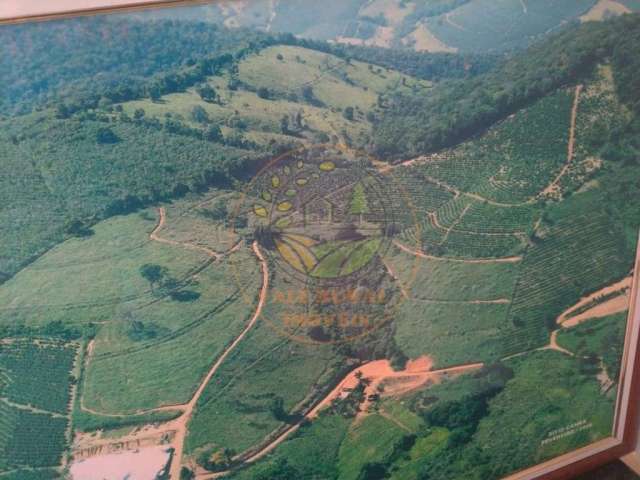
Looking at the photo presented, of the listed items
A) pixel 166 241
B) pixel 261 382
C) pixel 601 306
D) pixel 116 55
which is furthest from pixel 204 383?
pixel 601 306

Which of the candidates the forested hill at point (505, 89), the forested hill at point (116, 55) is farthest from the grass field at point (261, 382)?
the forested hill at point (116, 55)

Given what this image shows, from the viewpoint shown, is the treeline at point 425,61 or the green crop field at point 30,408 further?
the treeline at point 425,61

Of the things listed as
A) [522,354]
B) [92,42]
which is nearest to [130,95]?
[92,42]

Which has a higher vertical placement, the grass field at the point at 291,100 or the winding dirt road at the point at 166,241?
the grass field at the point at 291,100

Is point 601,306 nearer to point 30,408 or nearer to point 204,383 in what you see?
point 204,383

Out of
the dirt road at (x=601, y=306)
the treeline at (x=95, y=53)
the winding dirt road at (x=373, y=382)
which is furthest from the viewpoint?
the dirt road at (x=601, y=306)

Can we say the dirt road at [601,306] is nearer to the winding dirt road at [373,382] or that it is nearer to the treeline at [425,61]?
the winding dirt road at [373,382]

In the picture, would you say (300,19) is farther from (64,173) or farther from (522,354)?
(522,354)

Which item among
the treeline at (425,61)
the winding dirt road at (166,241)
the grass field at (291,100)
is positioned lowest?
the winding dirt road at (166,241)
